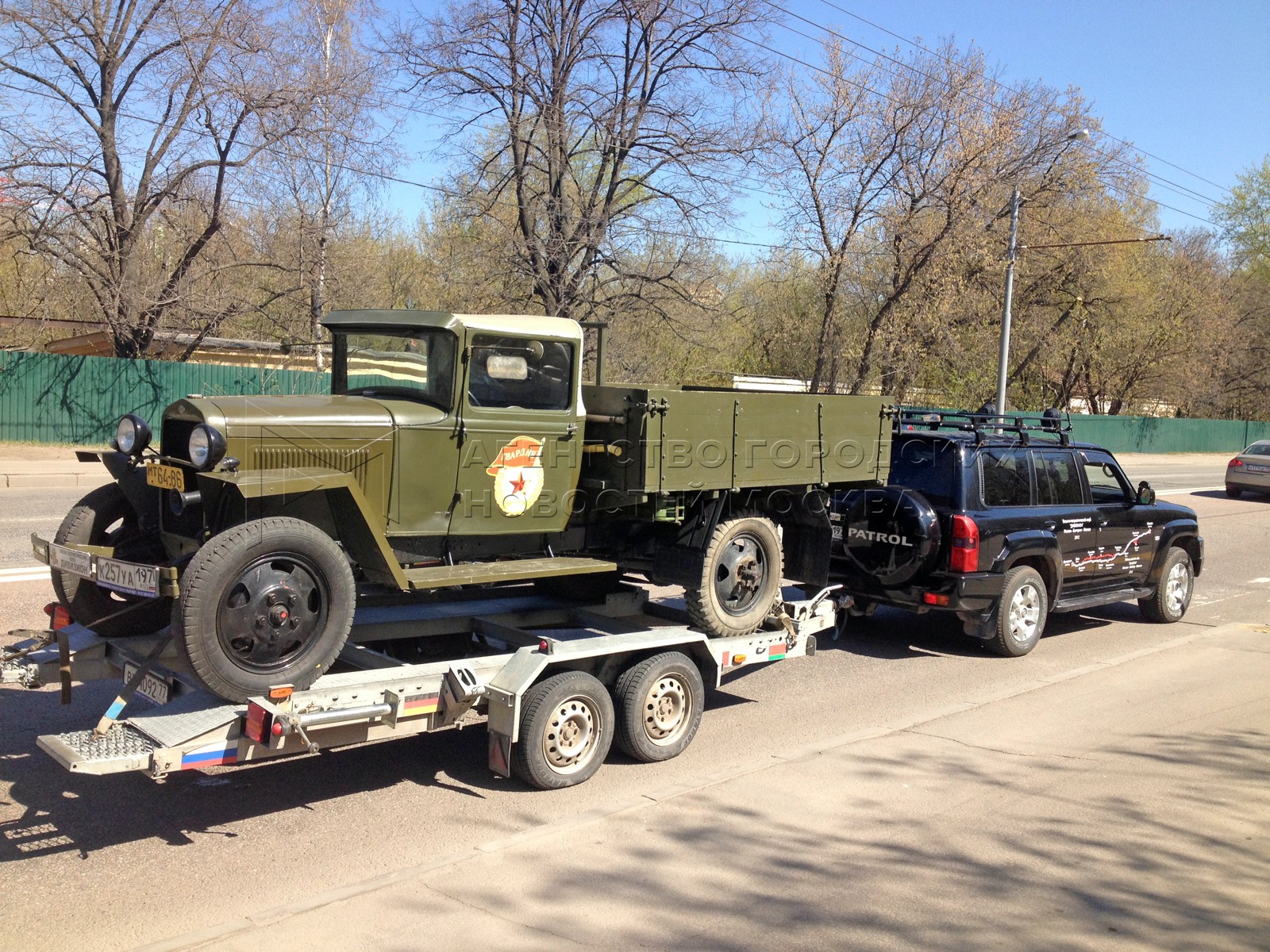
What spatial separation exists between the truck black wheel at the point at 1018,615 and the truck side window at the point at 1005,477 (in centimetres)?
62

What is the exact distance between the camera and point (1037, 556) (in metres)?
9.48

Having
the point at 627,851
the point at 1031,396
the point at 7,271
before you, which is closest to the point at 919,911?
the point at 627,851

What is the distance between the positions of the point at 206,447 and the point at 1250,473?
90.8 feet

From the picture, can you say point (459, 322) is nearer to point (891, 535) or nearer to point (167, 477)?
point (167, 477)

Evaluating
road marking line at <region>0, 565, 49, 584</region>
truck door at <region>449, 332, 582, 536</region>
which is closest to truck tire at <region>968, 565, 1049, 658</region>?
truck door at <region>449, 332, 582, 536</region>

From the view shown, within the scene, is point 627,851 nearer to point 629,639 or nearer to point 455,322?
point 629,639

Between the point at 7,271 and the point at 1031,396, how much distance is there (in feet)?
137

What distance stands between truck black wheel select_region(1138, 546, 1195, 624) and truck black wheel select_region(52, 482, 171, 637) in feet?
31.0

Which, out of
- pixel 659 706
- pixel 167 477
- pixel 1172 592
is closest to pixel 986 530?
pixel 1172 592

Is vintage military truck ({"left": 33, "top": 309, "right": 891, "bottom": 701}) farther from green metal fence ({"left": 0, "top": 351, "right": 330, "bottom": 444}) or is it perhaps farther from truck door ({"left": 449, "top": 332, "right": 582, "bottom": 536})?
green metal fence ({"left": 0, "top": 351, "right": 330, "bottom": 444})

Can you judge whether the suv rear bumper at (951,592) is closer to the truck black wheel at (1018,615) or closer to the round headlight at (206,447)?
the truck black wheel at (1018,615)

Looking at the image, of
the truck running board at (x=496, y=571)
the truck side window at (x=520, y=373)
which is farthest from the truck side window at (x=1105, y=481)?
the truck side window at (x=520, y=373)

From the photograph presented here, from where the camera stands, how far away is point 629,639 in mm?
6312

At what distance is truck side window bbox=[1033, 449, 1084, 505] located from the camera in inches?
384
